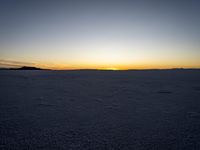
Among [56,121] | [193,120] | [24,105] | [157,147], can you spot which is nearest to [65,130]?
[56,121]

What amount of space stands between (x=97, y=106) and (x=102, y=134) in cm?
91

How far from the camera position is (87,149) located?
1175 mm

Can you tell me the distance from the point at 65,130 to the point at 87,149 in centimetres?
38

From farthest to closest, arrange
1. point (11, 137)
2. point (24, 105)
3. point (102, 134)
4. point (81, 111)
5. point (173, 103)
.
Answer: point (173, 103) → point (24, 105) → point (81, 111) → point (102, 134) → point (11, 137)

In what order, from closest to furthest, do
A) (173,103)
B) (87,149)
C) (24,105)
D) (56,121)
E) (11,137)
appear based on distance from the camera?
(87,149), (11,137), (56,121), (24,105), (173,103)

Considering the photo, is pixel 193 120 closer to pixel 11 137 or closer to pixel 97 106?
pixel 97 106

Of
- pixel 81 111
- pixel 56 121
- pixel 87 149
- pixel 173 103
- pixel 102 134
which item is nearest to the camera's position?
pixel 87 149

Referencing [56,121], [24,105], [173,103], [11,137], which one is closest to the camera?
[11,137]

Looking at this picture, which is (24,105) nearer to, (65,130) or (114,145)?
(65,130)

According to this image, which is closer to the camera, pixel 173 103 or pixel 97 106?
pixel 97 106

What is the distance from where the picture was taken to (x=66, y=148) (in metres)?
1.18

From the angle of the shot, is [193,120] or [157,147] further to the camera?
[193,120]

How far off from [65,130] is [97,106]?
89 centimetres

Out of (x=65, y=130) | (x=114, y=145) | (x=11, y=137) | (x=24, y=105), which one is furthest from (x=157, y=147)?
(x=24, y=105)
